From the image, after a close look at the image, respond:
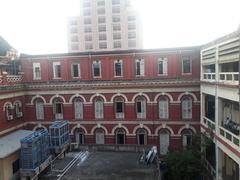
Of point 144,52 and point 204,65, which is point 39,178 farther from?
point 204,65

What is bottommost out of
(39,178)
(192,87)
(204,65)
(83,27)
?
(39,178)

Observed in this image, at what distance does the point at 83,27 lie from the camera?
235ft

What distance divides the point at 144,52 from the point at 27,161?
16716 millimetres

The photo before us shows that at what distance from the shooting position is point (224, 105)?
74.3 feet

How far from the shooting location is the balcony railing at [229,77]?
17.5 meters

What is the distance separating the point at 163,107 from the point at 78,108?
392 inches

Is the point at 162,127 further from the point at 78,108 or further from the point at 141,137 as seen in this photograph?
the point at 78,108

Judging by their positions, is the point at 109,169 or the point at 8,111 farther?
the point at 8,111

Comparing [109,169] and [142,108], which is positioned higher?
[142,108]

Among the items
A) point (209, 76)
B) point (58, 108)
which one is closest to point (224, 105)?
point (209, 76)

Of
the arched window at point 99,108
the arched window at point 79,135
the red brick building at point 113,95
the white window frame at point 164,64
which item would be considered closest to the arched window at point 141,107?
the red brick building at point 113,95

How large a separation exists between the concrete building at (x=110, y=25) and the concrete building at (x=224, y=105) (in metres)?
45.5

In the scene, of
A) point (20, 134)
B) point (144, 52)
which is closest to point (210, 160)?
point (144, 52)

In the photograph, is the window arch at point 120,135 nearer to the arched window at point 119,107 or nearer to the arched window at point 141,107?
the arched window at point 119,107
